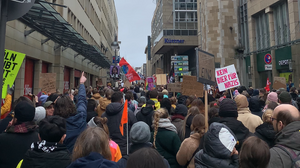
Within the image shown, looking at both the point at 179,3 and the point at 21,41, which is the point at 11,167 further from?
the point at 179,3

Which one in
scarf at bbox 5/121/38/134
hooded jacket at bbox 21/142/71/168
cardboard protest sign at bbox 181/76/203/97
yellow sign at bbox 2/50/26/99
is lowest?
hooded jacket at bbox 21/142/71/168

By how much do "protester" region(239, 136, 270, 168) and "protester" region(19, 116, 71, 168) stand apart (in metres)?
1.76

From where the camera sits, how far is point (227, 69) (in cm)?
734

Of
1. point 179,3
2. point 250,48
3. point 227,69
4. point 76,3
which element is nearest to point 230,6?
point 250,48

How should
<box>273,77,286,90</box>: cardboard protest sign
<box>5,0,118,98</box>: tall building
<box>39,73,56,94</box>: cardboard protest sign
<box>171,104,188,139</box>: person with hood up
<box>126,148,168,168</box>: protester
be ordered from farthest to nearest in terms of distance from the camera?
<box>273,77,286,90</box>: cardboard protest sign < <box>5,0,118,98</box>: tall building < <box>39,73,56,94</box>: cardboard protest sign < <box>171,104,188,139</box>: person with hood up < <box>126,148,168,168</box>: protester

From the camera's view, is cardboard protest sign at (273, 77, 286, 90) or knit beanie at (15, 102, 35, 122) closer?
knit beanie at (15, 102, 35, 122)

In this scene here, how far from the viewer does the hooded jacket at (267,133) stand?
3.07 m

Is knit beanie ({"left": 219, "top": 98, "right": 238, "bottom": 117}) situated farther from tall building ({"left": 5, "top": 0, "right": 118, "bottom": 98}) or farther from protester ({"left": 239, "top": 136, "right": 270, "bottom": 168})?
tall building ({"left": 5, "top": 0, "right": 118, "bottom": 98})

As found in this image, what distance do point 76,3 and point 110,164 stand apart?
22040 millimetres

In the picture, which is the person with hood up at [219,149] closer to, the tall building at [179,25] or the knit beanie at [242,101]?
the knit beanie at [242,101]

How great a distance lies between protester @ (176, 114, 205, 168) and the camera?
3029mm

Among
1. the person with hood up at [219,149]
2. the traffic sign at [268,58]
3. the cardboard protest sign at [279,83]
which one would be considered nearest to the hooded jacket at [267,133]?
the person with hood up at [219,149]

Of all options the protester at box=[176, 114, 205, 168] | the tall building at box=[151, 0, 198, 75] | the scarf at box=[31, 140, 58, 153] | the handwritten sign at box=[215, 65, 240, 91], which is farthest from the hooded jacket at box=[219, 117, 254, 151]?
the tall building at box=[151, 0, 198, 75]

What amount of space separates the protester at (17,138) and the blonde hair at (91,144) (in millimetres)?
1188
